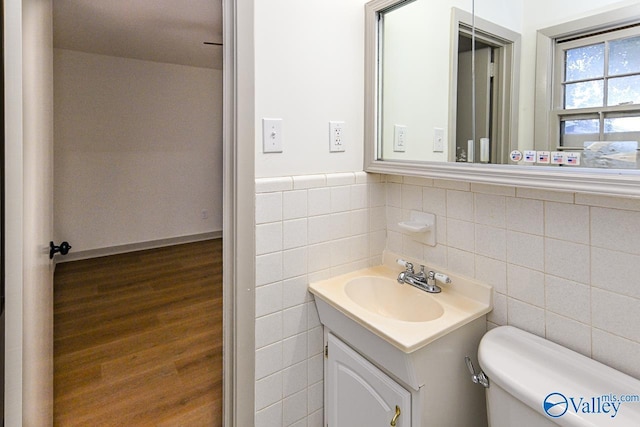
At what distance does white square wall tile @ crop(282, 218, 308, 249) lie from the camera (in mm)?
1328

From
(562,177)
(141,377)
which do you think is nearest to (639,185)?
(562,177)

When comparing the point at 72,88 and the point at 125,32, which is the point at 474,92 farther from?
the point at 72,88

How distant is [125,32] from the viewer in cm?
326

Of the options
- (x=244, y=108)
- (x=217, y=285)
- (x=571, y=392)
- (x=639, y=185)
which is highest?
(x=244, y=108)

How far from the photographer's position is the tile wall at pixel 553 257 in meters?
0.94

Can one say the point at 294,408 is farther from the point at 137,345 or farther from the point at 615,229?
the point at 137,345

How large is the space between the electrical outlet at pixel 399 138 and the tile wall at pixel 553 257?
174mm

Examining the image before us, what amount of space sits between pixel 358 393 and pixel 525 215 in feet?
2.75

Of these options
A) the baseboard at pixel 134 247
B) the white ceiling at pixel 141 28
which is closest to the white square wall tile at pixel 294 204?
the white ceiling at pixel 141 28

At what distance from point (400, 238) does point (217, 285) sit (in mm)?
2258

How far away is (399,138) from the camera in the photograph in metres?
1.46

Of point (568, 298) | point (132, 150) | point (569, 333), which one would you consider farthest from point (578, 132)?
point (132, 150)

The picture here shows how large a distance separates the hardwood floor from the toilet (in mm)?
1365

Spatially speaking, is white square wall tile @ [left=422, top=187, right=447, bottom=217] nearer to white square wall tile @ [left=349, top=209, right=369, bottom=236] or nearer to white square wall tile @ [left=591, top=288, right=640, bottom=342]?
white square wall tile @ [left=349, top=209, right=369, bottom=236]
